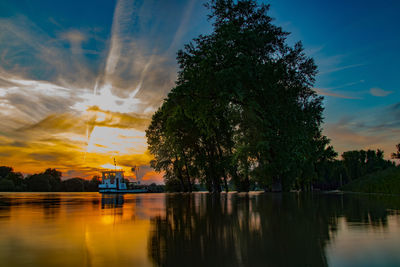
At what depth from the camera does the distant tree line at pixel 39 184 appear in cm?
8648

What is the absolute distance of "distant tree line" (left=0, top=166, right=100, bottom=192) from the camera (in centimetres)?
8648

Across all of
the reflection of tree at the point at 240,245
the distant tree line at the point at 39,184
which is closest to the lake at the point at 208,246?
the reflection of tree at the point at 240,245

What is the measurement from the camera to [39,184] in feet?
306

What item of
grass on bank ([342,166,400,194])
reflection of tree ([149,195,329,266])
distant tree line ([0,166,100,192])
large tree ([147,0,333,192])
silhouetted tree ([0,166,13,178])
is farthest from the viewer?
silhouetted tree ([0,166,13,178])

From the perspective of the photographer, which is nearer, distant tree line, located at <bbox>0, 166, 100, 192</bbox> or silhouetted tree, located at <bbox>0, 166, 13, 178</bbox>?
distant tree line, located at <bbox>0, 166, 100, 192</bbox>

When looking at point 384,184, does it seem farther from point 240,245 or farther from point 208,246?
point 208,246

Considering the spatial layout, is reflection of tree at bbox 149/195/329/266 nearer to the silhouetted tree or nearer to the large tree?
the large tree

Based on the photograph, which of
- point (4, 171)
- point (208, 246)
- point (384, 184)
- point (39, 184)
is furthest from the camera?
point (4, 171)

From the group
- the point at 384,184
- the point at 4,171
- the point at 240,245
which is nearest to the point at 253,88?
the point at 384,184

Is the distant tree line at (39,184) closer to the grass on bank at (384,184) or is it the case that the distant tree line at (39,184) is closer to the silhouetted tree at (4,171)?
the silhouetted tree at (4,171)

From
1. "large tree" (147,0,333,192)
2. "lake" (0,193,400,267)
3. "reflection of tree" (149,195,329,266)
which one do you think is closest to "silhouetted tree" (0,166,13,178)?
"large tree" (147,0,333,192)

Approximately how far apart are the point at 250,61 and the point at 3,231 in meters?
15.4

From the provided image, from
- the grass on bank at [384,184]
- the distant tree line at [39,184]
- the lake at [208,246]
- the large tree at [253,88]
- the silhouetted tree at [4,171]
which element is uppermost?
the large tree at [253,88]

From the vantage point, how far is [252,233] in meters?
4.39
